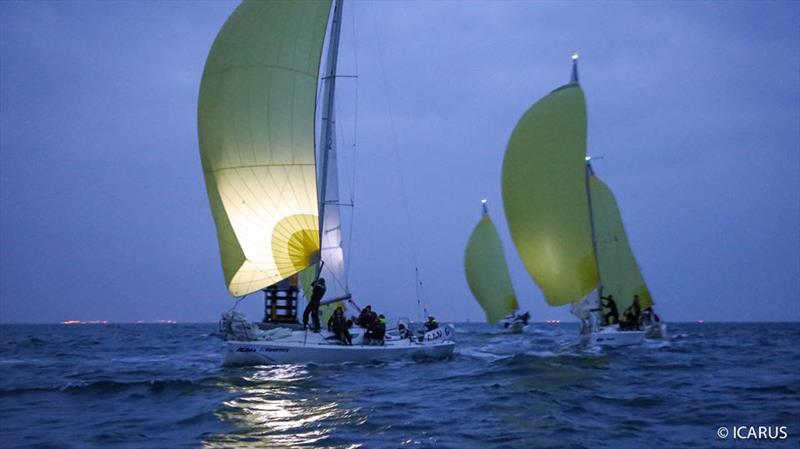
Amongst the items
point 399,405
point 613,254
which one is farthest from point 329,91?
point 613,254

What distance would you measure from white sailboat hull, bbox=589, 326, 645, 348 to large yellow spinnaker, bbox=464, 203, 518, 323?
21.5 metres

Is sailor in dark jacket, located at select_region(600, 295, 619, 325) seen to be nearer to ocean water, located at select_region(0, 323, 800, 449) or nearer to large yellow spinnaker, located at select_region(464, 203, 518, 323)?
ocean water, located at select_region(0, 323, 800, 449)

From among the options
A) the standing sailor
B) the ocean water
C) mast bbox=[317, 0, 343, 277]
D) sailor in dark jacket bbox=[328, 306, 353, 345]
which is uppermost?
mast bbox=[317, 0, 343, 277]

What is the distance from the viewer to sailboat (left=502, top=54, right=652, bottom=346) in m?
25.5

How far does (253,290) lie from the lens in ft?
58.7

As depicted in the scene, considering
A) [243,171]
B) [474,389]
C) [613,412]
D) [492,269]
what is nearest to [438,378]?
[474,389]

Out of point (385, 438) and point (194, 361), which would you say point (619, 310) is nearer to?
point (194, 361)

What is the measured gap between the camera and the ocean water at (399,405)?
8.78 m

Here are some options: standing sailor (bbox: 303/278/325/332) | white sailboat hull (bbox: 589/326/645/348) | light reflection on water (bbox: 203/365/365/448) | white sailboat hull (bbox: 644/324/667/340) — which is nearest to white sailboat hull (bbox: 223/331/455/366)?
standing sailor (bbox: 303/278/325/332)

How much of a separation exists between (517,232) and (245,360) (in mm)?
12761

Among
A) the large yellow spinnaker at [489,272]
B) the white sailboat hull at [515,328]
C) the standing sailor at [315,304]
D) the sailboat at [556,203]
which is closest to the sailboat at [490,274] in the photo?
the large yellow spinnaker at [489,272]

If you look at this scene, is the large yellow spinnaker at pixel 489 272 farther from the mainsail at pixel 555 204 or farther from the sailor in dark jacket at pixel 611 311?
the mainsail at pixel 555 204

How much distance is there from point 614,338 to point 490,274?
22025mm

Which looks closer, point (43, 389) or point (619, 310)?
point (43, 389)
